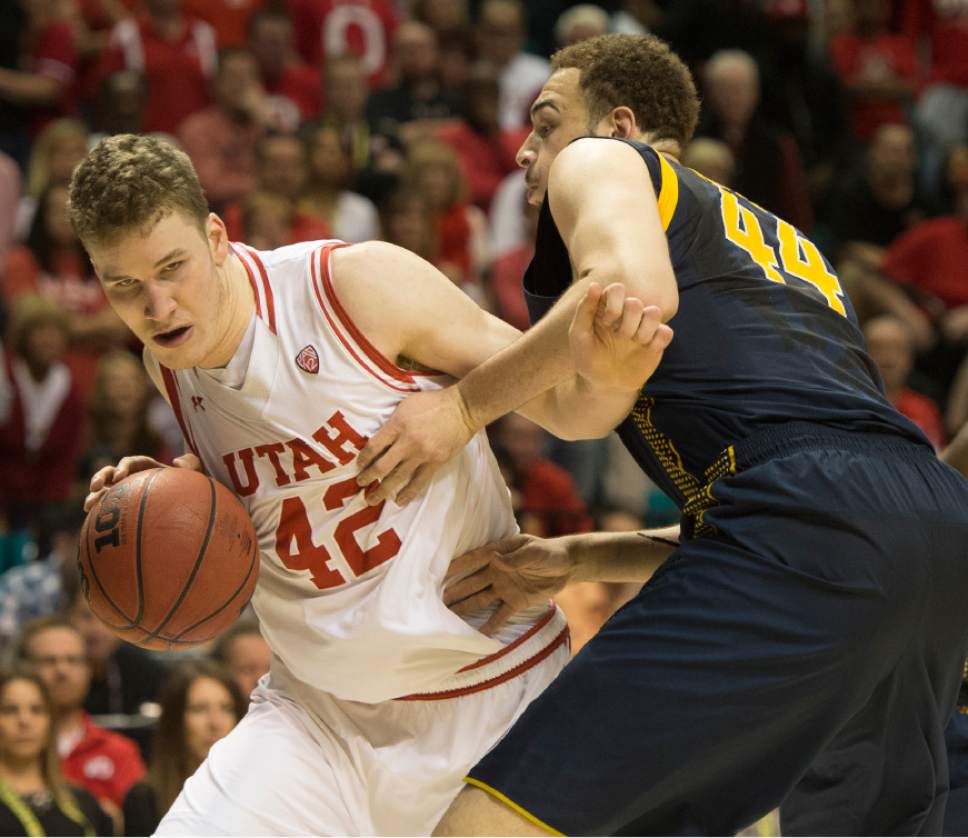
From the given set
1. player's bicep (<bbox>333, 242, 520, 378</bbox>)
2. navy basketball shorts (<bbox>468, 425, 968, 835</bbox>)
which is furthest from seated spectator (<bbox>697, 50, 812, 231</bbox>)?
navy basketball shorts (<bbox>468, 425, 968, 835</bbox>)

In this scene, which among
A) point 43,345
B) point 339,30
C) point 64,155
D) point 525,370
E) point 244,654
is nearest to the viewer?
point 525,370

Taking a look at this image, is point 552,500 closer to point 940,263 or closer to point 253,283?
point 940,263

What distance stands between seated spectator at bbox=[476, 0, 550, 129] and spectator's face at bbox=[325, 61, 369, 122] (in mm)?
1315

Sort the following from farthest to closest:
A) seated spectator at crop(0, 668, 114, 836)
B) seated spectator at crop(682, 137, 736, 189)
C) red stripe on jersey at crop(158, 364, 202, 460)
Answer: seated spectator at crop(682, 137, 736, 189), seated spectator at crop(0, 668, 114, 836), red stripe on jersey at crop(158, 364, 202, 460)

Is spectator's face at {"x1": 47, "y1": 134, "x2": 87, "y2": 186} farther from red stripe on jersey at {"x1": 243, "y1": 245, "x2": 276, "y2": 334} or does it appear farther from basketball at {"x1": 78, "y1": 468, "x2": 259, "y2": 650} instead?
basketball at {"x1": 78, "y1": 468, "x2": 259, "y2": 650}

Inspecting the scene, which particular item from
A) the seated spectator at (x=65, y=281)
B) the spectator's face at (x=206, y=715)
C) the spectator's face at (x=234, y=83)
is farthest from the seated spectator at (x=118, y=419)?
the spectator's face at (x=234, y=83)

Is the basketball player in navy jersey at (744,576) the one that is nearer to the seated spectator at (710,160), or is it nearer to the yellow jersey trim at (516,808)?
the yellow jersey trim at (516,808)

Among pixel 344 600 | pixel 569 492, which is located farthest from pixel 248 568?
pixel 569 492

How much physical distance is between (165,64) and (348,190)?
68.1 inches

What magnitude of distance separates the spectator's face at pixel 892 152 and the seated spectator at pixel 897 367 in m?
1.95

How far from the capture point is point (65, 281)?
9195 millimetres

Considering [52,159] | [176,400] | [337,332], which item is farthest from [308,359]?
[52,159]

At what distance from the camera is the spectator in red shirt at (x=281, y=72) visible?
35.9 ft

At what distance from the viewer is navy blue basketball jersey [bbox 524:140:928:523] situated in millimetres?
3279
